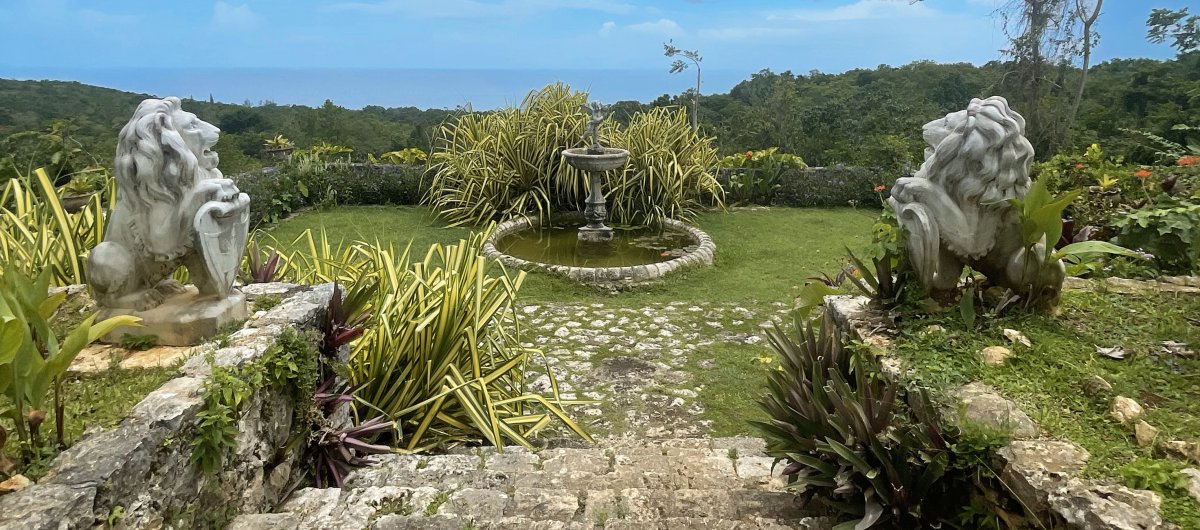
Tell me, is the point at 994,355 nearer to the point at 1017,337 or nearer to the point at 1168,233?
the point at 1017,337

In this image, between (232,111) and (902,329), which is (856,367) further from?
(232,111)

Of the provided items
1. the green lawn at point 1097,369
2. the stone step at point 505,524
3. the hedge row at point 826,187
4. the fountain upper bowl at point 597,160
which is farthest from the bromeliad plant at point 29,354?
the hedge row at point 826,187

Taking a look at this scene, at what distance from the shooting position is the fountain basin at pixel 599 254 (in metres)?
5.89

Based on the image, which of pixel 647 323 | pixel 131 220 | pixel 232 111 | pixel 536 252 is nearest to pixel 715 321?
pixel 647 323

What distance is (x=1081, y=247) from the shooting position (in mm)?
2711

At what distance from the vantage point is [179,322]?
8.23 feet

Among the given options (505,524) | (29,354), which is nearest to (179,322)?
(29,354)

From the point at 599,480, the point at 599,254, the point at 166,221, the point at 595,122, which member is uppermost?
the point at 595,122

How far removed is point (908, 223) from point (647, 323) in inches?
103

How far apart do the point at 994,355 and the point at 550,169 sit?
6105 mm

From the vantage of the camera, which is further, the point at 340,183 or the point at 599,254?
the point at 340,183

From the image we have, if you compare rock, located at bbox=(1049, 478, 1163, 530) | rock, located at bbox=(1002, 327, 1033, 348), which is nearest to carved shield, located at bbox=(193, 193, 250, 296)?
rock, located at bbox=(1049, 478, 1163, 530)

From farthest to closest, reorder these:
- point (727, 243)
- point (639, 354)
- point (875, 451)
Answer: point (727, 243) < point (639, 354) < point (875, 451)

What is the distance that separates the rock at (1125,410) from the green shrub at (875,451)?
44 centimetres
